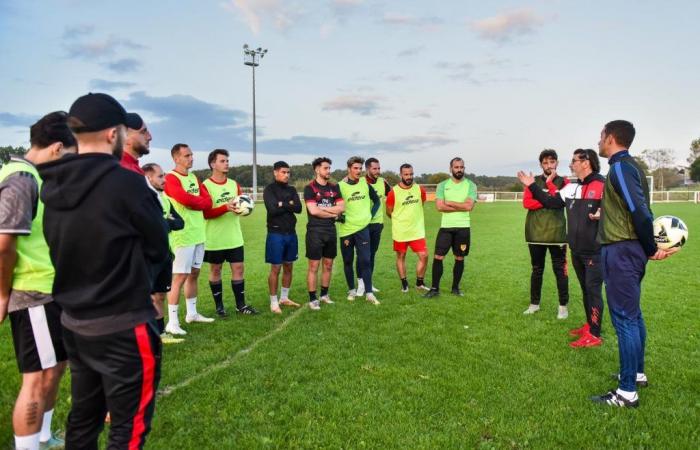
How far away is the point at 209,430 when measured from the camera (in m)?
3.79

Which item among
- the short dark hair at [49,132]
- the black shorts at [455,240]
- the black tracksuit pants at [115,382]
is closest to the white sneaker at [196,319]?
the black shorts at [455,240]

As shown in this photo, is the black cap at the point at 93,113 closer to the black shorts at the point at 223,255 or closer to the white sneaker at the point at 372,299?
the black shorts at the point at 223,255

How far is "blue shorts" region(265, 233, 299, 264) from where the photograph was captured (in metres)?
7.70

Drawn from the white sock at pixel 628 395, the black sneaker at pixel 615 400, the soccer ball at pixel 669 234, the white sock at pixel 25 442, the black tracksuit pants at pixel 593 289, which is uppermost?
the soccer ball at pixel 669 234

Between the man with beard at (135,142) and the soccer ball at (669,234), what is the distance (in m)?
5.00

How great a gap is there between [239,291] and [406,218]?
3.56 metres

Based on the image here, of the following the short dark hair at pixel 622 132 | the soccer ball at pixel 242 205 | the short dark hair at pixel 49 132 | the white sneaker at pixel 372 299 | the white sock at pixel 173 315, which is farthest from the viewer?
the white sneaker at pixel 372 299

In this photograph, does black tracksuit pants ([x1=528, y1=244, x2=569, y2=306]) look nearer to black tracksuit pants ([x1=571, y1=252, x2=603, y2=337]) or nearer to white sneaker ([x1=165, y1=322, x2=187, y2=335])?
black tracksuit pants ([x1=571, y1=252, x2=603, y2=337])

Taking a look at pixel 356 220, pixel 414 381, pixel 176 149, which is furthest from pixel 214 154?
pixel 414 381

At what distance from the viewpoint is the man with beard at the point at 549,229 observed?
7188 mm

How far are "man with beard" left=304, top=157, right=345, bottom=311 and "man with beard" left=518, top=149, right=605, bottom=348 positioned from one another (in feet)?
12.0

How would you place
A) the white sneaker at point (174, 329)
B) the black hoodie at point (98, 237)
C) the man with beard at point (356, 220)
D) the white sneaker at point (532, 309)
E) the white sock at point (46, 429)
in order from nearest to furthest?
1. the black hoodie at point (98, 237)
2. the white sock at point (46, 429)
3. the white sneaker at point (174, 329)
4. the white sneaker at point (532, 309)
5. the man with beard at point (356, 220)

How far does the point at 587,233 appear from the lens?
20.0 feet

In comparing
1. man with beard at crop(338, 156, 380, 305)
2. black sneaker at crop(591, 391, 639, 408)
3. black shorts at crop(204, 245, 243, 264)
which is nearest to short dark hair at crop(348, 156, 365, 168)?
man with beard at crop(338, 156, 380, 305)
